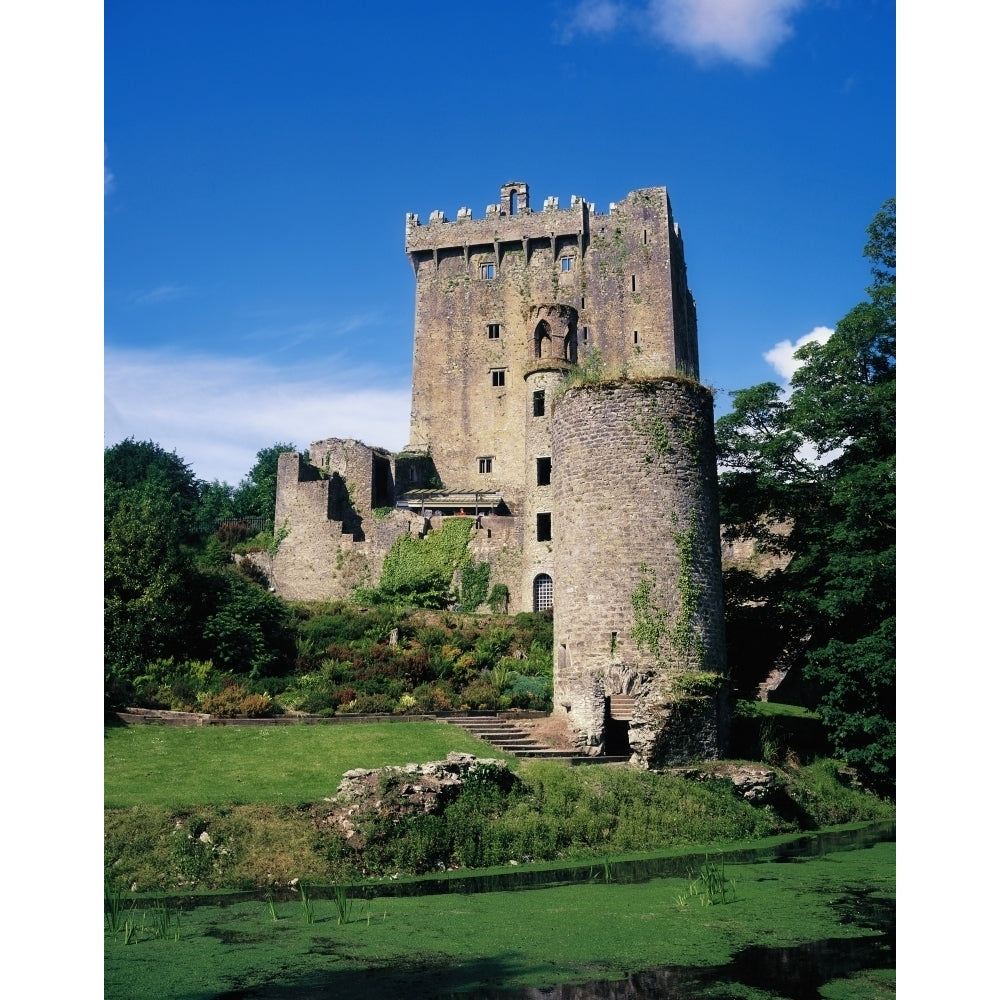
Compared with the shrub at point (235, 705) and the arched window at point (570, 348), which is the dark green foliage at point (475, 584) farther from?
the shrub at point (235, 705)

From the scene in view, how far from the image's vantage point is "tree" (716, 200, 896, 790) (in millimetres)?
20000

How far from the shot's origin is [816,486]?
79.4ft

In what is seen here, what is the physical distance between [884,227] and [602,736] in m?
13.2

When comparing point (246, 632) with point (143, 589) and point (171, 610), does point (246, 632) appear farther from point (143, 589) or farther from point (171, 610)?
point (143, 589)

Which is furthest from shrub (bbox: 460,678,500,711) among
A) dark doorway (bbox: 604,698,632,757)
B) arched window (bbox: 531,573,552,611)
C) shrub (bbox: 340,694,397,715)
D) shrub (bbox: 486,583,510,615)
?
shrub (bbox: 486,583,510,615)

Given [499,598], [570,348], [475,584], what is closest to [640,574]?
[499,598]

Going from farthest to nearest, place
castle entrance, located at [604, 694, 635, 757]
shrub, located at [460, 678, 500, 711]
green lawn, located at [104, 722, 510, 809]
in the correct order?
shrub, located at [460, 678, 500, 711] < castle entrance, located at [604, 694, 635, 757] < green lawn, located at [104, 722, 510, 809]

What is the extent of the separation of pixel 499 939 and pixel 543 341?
109 ft

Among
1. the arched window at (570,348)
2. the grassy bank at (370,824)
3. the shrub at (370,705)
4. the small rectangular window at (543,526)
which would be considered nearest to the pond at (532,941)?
the grassy bank at (370,824)

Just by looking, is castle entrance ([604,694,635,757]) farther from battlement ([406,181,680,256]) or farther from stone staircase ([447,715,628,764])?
battlement ([406,181,680,256])

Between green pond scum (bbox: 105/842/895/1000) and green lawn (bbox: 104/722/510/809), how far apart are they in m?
2.95

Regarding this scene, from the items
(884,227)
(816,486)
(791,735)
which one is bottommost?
(791,735)
